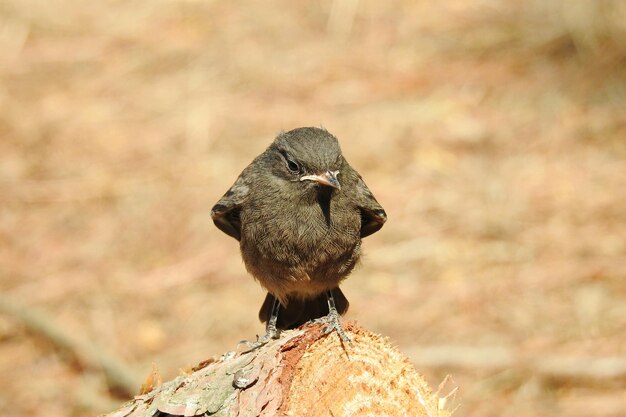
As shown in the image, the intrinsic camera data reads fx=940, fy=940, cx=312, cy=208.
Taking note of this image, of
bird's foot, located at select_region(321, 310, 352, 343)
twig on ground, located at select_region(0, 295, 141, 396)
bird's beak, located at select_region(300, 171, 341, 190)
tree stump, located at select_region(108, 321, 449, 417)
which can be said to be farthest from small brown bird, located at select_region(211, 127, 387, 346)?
twig on ground, located at select_region(0, 295, 141, 396)

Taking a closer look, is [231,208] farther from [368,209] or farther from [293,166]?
[368,209]

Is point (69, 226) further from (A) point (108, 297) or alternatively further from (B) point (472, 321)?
(B) point (472, 321)

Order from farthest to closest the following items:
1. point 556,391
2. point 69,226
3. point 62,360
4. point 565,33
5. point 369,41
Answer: point 369,41 < point 565,33 < point 69,226 < point 62,360 < point 556,391

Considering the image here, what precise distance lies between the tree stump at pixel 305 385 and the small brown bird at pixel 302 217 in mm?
931

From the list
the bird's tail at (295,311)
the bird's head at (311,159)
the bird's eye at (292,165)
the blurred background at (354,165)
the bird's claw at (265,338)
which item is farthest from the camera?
the blurred background at (354,165)

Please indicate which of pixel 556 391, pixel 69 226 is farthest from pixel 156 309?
pixel 556 391

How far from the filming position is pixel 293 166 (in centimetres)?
572

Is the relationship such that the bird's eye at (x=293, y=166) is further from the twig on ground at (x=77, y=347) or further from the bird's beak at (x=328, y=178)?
the twig on ground at (x=77, y=347)

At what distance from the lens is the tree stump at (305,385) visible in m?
4.23

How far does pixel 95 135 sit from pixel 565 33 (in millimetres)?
6275

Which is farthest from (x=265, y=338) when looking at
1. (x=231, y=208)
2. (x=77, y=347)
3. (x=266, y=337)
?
(x=77, y=347)

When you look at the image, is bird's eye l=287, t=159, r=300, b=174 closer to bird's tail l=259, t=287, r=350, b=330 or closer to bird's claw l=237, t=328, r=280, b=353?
bird's tail l=259, t=287, r=350, b=330

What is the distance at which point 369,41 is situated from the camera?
13711 millimetres

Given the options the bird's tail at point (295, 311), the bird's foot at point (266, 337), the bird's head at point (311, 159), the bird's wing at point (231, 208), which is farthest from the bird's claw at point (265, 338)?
the bird's head at point (311, 159)
